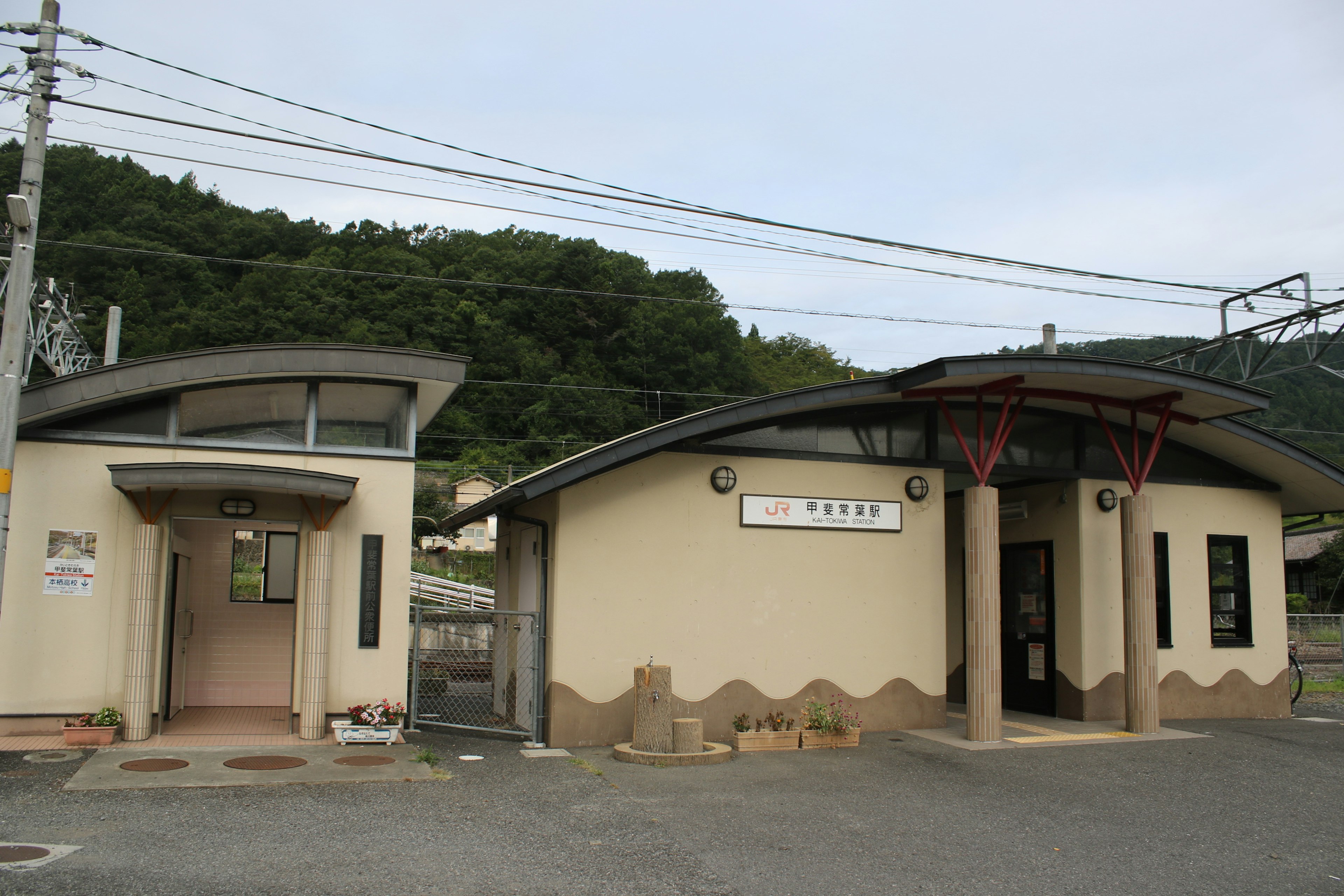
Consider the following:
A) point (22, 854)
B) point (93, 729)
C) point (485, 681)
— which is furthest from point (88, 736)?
point (485, 681)

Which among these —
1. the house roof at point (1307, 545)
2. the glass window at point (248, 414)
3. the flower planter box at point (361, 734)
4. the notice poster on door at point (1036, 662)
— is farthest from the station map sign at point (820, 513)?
the house roof at point (1307, 545)

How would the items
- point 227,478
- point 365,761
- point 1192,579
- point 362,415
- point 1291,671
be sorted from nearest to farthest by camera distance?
1. point 365,761
2. point 227,478
3. point 362,415
4. point 1192,579
5. point 1291,671

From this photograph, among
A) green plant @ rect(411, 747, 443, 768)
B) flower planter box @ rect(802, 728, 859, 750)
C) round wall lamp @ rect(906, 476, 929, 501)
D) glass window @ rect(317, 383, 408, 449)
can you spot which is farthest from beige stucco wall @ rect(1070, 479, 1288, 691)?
glass window @ rect(317, 383, 408, 449)

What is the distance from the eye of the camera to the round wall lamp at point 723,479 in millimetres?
10383

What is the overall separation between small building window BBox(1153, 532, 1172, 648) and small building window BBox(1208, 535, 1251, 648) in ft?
2.79

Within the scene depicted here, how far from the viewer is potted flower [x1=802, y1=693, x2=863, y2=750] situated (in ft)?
32.3

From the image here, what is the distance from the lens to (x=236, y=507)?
9.23 m

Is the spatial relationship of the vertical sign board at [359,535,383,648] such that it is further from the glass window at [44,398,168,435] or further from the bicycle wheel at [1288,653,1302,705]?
the bicycle wheel at [1288,653,1302,705]

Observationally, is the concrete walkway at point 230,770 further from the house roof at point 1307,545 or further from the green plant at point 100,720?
the house roof at point 1307,545

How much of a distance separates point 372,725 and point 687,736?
317 cm

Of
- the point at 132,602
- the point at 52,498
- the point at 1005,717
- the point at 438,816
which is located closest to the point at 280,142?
the point at 52,498

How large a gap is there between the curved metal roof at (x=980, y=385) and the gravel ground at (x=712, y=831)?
299 cm

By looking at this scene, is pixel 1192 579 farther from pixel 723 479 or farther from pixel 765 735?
pixel 723 479

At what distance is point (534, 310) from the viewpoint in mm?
45906
